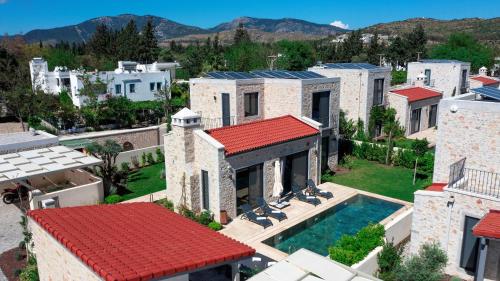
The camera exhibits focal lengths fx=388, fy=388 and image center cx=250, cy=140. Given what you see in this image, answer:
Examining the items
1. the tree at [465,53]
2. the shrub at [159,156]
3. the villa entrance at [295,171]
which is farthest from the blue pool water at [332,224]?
the tree at [465,53]

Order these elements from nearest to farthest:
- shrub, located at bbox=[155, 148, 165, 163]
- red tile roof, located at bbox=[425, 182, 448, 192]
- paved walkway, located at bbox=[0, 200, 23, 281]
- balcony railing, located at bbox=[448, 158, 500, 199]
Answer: balcony railing, located at bbox=[448, 158, 500, 199]
red tile roof, located at bbox=[425, 182, 448, 192]
paved walkway, located at bbox=[0, 200, 23, 281]
shrub, located at bbox=[155, 148, 165, 163]

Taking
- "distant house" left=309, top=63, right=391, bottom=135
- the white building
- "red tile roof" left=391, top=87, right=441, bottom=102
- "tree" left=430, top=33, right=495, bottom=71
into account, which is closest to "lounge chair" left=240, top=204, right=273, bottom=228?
"distant house" left=309, top=63, right=391, bottom=135

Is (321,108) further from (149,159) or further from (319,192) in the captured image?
(149,159)

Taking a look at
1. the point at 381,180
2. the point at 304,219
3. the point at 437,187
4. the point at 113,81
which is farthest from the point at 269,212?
the point at 113,81

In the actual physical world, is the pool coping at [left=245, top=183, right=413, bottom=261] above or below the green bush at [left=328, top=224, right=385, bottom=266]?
below

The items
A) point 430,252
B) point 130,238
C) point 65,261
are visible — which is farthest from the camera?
point 430,252

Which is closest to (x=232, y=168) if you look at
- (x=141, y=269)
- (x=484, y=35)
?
(x=141, y=269)

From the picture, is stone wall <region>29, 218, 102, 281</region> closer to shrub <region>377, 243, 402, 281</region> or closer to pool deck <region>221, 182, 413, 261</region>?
pool deck <region>221, 182, 413, 261</region>

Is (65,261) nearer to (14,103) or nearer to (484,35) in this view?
(14,103)
